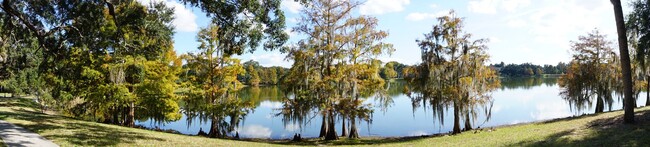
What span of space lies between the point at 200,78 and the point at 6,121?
31.6ft

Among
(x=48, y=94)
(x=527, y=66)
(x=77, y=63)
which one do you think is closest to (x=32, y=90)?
(x=48, y=94)

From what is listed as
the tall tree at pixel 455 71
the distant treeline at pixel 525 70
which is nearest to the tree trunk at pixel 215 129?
the tall tree at pixel 455 71

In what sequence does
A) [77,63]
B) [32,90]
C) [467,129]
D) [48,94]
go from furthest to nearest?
[32,90] → [48,94] → [467,129] → [77,63]

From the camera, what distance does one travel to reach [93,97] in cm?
2153

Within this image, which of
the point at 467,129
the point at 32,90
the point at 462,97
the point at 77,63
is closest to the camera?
the point at 77,63

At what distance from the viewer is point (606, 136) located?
12922 mm

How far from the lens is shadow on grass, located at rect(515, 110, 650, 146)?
11577 millimetres

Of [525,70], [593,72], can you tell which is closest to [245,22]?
[593,72]

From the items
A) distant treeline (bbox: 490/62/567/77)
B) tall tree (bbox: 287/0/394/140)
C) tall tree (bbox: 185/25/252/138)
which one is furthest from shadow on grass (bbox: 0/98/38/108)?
distant treeline (bbox: 490/62/567/77)

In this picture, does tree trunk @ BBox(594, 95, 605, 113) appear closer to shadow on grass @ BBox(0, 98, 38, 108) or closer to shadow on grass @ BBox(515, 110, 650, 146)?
shadow on grass @ BBox(515, 110, 650, 146)

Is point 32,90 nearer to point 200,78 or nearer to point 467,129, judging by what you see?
point 200,78

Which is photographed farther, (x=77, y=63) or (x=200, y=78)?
(x=200, y=78)

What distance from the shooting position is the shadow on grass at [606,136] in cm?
1158

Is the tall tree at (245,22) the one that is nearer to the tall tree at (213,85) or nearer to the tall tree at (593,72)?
the tall tree at (213,85)
